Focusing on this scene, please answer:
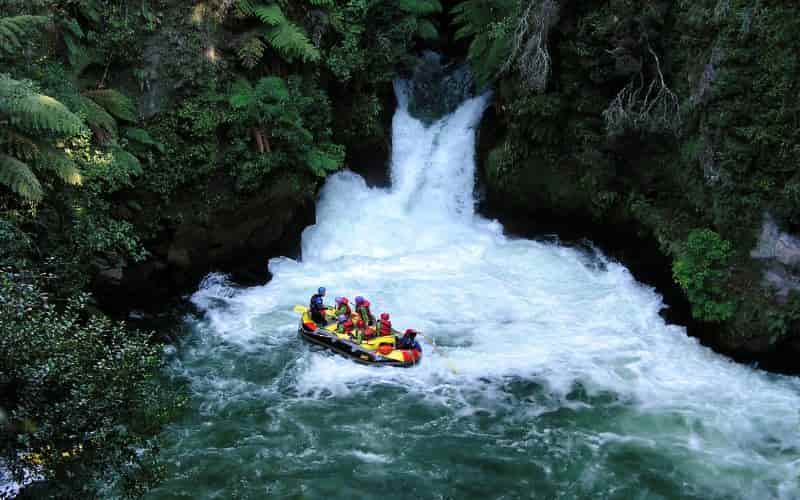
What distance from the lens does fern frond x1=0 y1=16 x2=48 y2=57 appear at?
33.5 feet

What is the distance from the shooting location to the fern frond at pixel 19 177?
958 centimetres

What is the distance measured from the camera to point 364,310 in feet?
40.6

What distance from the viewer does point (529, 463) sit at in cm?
955

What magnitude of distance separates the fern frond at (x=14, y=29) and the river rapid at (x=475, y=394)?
5.57 meters

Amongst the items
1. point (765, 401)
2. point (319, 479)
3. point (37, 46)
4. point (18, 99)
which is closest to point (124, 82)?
point (37, 46)

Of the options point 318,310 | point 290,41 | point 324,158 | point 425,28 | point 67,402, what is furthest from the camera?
point 425,28

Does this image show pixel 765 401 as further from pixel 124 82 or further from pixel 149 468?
pixel 124 82

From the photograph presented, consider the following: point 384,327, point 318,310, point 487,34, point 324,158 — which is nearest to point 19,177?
point 318,310

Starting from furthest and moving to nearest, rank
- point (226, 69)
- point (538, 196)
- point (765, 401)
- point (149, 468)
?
point (538, 196) → point (226, 69) → point (765, 401) → point (149, 468)

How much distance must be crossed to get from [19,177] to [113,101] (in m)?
3.40

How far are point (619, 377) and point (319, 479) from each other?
5.31 meters

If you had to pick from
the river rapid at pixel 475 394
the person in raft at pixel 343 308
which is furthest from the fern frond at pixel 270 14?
the person in raft at pixel 343 308

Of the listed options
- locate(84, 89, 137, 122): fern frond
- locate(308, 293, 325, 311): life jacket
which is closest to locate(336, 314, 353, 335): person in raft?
locate(308, 293, 325, 311): life jacket

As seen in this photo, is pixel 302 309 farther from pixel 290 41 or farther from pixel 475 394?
pixel 290 41
